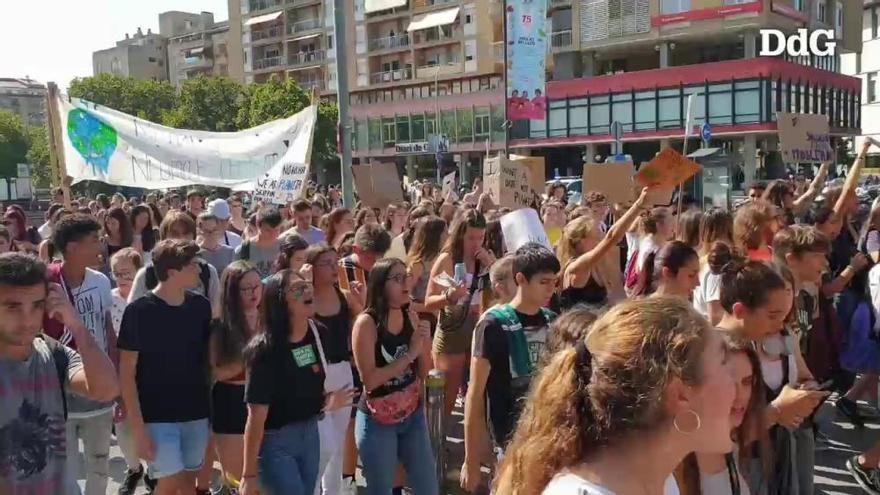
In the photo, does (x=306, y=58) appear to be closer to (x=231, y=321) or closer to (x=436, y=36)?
(x=436, y=36)

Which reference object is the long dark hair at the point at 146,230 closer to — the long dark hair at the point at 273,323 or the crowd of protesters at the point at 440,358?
the crowd of protesters at the point at 440,358

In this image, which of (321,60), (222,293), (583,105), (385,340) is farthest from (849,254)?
(321,60)

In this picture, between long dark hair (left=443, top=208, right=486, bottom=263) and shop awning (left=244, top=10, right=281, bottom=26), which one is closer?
long dark hair (left=443, top=208, right=486, bottom=263)

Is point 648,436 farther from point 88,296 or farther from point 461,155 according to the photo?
point 461,155

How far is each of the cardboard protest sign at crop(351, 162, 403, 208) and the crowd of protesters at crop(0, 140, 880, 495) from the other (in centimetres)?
399

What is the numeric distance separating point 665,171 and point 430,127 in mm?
50572

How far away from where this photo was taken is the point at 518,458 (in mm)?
1710

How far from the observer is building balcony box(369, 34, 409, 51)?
58594 millimetres

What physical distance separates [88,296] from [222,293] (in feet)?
3.25

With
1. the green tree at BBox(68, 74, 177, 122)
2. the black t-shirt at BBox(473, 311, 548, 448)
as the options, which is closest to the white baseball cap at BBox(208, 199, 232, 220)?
the black t-shirt at BBox(473, 311, 548, 448)

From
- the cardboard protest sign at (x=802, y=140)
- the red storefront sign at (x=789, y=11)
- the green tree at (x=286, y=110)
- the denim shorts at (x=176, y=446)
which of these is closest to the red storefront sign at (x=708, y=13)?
the red storefront sign at (x=789, y=11)

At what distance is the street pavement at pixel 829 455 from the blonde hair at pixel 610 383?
11.6ft

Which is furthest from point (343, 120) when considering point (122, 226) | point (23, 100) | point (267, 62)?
point (23, 100)

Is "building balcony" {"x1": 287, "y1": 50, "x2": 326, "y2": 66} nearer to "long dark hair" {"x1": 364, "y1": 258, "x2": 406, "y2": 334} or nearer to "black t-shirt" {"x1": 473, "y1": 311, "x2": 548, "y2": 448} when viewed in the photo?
"long dark hair" {"x1": 364, "y1": 258, "x2": 406, "y2": 334}
